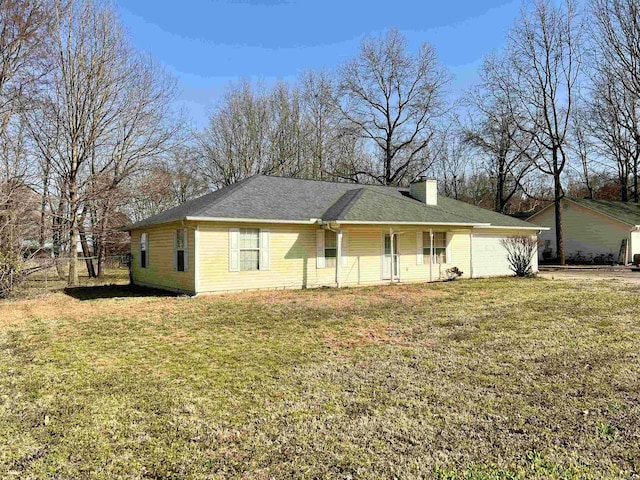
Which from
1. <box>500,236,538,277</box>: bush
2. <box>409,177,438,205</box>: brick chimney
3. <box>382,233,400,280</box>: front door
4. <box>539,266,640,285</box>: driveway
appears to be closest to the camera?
<box>382,233,400,280</box>: front door

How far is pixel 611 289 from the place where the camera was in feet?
43.0

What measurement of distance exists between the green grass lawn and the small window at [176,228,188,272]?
3910 millimetres

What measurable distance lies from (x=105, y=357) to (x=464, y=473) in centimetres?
509

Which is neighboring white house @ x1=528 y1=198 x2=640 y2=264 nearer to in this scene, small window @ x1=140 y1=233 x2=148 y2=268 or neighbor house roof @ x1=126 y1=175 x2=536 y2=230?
neighbor house roof @ x1=126 y1=175 x2=536 y2=230

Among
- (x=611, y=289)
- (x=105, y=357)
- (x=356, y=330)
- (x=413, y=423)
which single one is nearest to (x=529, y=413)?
(x=413, y=423)

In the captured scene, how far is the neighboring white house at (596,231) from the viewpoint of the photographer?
24578 mm

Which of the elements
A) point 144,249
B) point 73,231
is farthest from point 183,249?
point 73,231

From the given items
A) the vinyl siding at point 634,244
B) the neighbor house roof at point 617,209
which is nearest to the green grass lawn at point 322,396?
the vinyl siding at point 634,244

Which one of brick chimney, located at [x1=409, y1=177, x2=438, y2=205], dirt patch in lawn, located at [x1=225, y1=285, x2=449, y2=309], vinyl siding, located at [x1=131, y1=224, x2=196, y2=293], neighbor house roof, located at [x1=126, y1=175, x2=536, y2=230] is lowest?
dirt patch in lawn, located at [x1=225, y1=285, x2=449, y2=309]

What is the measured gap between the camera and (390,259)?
1556cm

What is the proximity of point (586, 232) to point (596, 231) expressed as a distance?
0.67 meters

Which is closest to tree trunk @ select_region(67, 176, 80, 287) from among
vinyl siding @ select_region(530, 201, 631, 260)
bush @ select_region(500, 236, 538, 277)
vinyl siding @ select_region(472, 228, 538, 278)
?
vinyl siding @ select_region(472, 228, 538, 278)

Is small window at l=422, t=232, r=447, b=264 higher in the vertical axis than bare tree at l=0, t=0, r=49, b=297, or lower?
lower

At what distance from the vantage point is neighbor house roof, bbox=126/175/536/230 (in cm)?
1313
